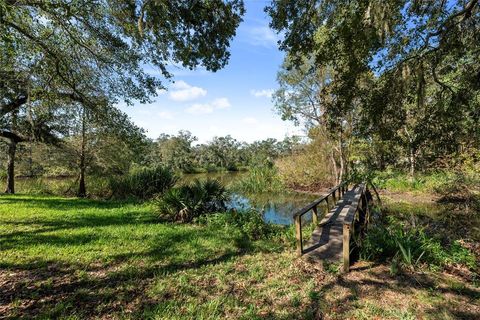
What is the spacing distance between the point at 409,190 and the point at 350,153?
4.27 metres

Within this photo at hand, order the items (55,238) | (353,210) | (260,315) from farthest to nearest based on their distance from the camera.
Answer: (353,210), (55,238), (260,315)

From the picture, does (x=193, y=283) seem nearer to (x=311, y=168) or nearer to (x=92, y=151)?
(x=92, y=151)

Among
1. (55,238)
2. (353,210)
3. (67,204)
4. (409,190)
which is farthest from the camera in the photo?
(409,190)

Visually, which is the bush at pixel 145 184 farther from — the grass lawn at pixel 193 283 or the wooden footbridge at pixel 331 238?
the wooden footbridge at pixel 331 238

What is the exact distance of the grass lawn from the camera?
3148 mm

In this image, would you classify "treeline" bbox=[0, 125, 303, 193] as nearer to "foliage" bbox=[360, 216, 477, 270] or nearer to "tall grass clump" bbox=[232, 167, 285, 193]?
"tall grass clump" bbox=[232, 167, 285, 193]

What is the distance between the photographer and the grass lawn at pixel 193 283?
124 inches

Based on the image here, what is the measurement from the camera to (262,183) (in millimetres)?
19453

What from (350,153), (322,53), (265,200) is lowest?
(265,200)

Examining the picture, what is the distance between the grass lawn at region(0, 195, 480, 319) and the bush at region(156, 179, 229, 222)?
1.61m

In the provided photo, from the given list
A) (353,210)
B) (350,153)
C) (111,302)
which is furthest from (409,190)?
(111,302)

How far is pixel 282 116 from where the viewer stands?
1880 centimetres

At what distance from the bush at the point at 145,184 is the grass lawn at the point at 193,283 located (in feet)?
19.3

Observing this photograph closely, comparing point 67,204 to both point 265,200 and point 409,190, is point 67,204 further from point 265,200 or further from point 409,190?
point 409,190
